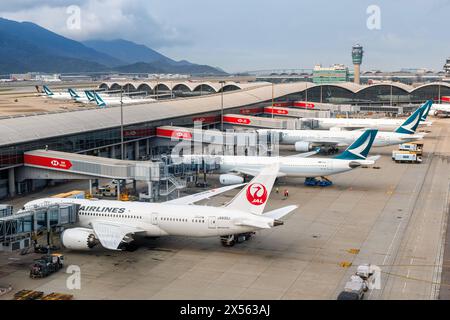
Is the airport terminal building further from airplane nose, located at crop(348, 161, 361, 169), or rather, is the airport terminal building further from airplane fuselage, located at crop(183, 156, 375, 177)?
airplane nose, located at crop(348, 161, 361, 169)

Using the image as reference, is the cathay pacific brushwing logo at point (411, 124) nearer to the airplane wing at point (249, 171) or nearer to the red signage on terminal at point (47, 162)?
the airplane wing at point (249, 171)

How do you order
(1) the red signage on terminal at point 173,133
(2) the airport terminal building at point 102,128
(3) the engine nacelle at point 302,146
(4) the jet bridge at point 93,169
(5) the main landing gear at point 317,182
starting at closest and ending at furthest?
(4) the jet bridge at point 93,169, (2) the airport terminal building at point 102,128, (5) the main landing gear at point 317,182, (1) the red signage on terminal at point 173,133, (3) the engine nacelle at point 302,146

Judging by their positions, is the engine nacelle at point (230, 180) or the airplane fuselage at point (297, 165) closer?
the airplane fuselage at point (297, 165)

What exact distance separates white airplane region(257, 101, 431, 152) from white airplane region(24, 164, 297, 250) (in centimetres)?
5094

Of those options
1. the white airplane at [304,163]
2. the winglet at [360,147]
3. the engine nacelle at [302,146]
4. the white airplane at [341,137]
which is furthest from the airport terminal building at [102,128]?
the winglet at [360,147]

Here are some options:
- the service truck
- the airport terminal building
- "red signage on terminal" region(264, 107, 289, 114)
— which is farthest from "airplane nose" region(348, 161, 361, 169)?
"red signage on terminal" region(264, 107, 289, 114)

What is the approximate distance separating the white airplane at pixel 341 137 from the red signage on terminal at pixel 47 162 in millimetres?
41610

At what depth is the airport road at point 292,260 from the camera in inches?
1355

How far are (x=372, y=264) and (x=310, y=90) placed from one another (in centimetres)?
14647

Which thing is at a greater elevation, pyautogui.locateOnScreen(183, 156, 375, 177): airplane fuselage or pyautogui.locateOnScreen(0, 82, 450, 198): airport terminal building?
pyautogui.locateOnScreen(0, 82, 450, 198): airport terminal building

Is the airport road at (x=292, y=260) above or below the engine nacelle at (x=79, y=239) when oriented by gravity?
below

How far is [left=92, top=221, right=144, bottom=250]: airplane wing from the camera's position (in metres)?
39.1

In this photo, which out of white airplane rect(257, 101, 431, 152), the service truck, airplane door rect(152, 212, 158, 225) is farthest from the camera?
white airplane rect(257, 101, 431, 152)

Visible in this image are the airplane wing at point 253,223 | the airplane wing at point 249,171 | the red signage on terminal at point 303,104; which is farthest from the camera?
the red signage on terminal at point 303,104
